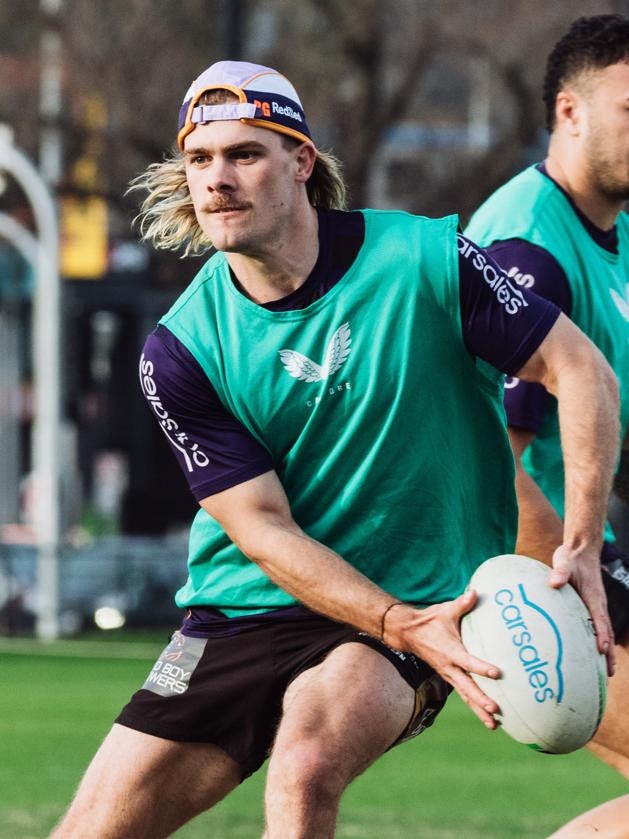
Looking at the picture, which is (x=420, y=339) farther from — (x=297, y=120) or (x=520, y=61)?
(x=520, y=61)

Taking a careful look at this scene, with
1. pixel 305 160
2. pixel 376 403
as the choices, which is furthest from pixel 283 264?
pixel 376 403

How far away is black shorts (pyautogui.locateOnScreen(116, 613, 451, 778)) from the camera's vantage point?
526cm

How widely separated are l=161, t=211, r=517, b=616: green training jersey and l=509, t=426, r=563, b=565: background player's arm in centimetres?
27

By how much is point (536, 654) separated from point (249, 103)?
1758 mm

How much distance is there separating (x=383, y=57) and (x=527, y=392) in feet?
54.0

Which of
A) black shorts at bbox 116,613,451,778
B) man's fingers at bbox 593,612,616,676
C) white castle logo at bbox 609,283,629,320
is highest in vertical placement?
white castle logo at bbox 609,283,629,320

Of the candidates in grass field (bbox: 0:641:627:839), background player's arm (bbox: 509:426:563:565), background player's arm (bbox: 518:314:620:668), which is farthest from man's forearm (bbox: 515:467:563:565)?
grass field (bbox: 0:641:627:839)

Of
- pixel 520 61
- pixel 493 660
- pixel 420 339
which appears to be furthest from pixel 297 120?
pixel 520 61

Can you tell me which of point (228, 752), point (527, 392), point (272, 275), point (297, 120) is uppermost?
point (297, 120)

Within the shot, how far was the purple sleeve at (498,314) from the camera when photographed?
16.9 feet

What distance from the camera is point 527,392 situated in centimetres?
578

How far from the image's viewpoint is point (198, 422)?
17.7ft

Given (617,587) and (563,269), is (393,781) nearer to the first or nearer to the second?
(617,587)

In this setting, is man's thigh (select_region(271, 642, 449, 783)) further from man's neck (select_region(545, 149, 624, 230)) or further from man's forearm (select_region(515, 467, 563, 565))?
man's neck (select_region(545, 149, 624, 230))
